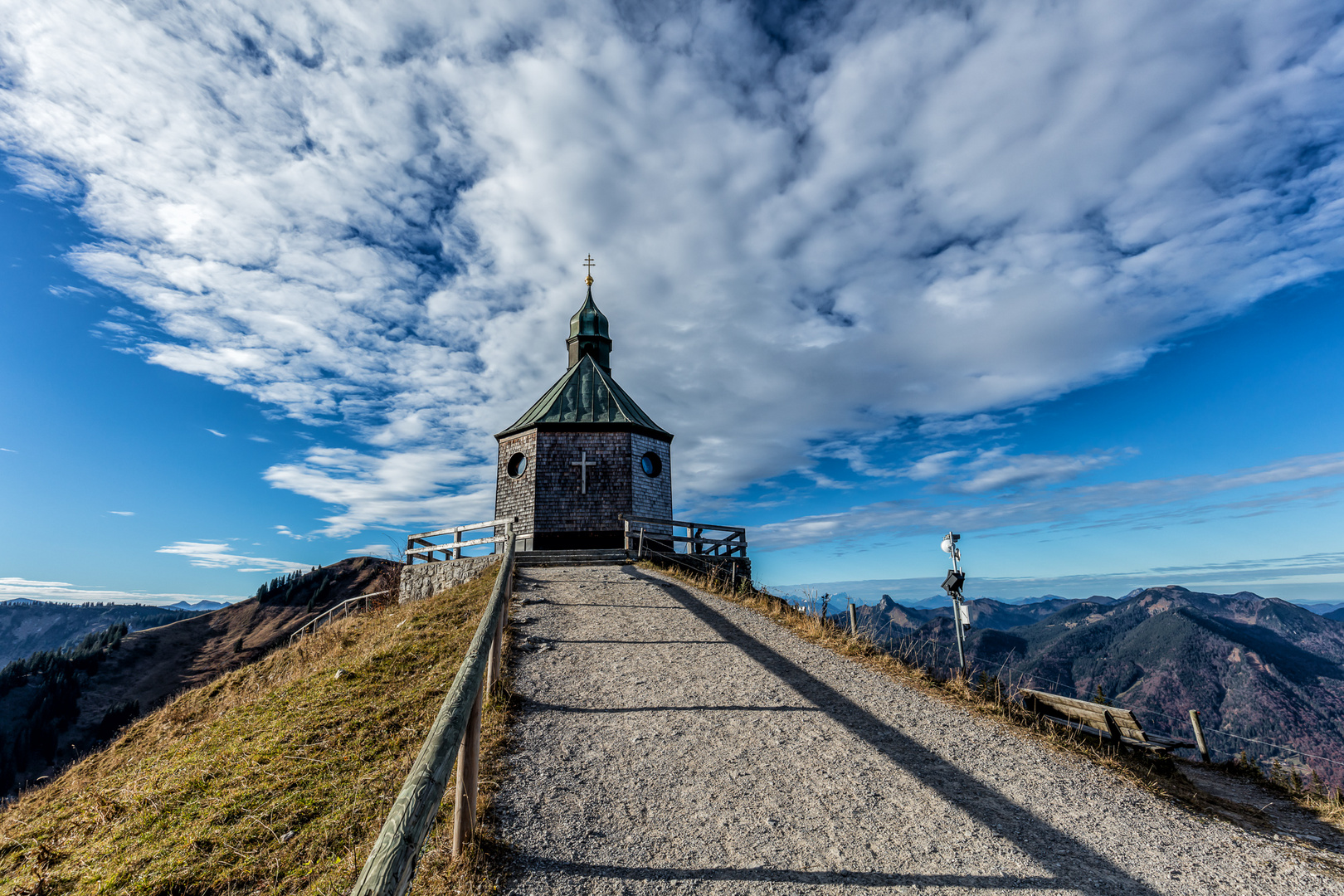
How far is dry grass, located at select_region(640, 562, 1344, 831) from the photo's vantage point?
594 cm

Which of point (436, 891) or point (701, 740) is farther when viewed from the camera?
point (701, 740)

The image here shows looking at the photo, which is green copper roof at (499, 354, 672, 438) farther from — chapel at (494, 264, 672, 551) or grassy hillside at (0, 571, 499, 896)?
grassy hillside at (0, 571, 499, 896)

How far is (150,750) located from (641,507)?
607 inches

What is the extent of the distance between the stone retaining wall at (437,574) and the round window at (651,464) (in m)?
6.86

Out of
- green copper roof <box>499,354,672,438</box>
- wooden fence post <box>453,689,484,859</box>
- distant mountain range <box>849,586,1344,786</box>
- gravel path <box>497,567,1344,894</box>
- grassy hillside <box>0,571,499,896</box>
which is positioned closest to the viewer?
wooden fence post <box>453,689,484,859</box>

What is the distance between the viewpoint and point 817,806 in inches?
183

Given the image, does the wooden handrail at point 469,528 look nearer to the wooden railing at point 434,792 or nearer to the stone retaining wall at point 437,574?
the stone retaining wall at point 437,574

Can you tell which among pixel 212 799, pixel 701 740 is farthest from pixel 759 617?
pixel 212 799

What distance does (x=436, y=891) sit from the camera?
3434mm

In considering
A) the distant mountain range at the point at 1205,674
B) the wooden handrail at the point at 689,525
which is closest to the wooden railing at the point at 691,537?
the wooden handrail at the point at 689,525

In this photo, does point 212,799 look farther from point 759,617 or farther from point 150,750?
point 759,617

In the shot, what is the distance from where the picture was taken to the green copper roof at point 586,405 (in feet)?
74.9

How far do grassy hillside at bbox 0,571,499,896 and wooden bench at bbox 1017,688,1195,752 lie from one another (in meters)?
7.15

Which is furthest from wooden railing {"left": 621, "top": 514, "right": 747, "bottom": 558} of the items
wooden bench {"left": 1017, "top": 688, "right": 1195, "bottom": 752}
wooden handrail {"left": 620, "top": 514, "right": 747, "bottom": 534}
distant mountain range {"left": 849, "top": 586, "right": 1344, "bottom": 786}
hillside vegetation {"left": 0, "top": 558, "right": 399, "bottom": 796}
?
distant mountain range {"left": 849, "top": 586, "right": 1344, "bottom": 786}
